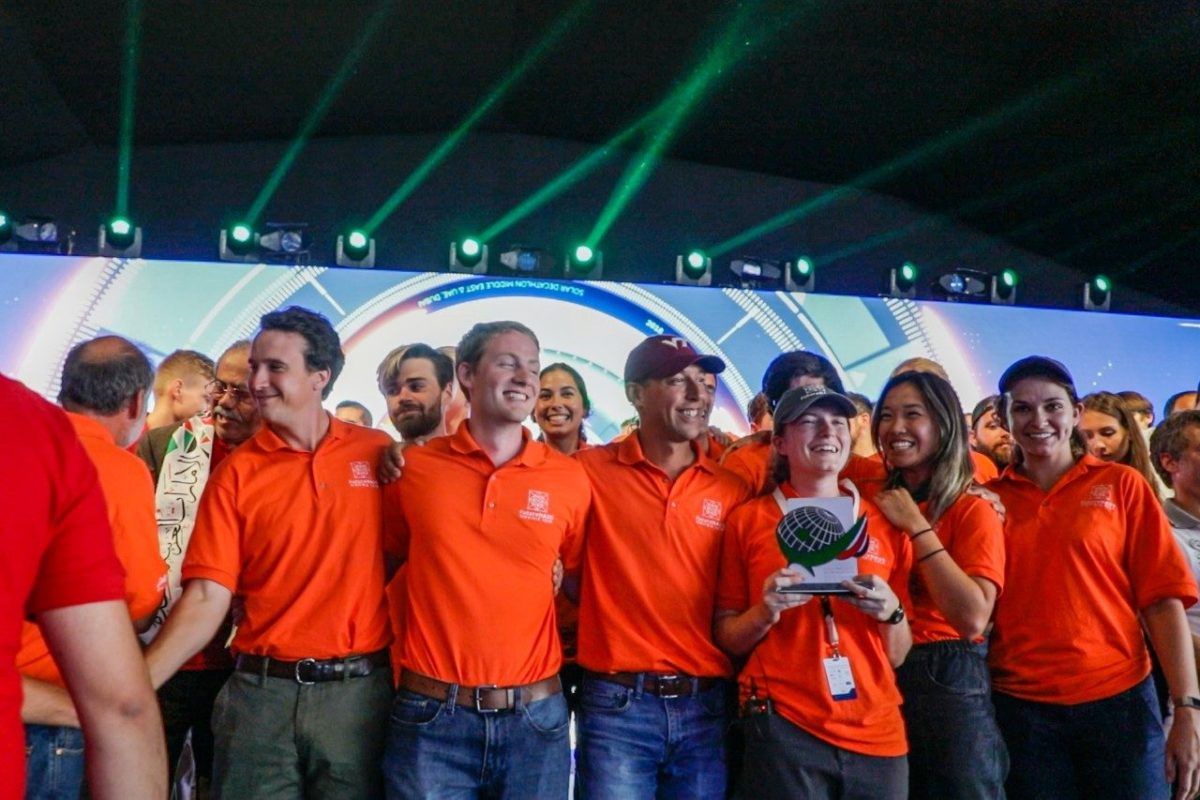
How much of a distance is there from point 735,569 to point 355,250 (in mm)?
5567

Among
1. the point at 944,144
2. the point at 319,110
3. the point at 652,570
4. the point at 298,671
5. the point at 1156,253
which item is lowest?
the point at 298,671

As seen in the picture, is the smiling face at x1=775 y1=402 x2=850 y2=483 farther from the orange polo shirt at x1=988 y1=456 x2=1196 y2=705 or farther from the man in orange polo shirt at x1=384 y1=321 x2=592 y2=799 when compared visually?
the orange polo shirt at x1=988 y1=456 x2=1196 y2=705

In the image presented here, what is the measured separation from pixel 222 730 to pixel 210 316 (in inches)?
207

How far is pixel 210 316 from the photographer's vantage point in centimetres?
742

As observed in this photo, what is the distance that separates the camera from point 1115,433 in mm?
4125

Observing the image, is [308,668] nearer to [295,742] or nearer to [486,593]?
[295,742]

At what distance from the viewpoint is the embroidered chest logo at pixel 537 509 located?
2.77m

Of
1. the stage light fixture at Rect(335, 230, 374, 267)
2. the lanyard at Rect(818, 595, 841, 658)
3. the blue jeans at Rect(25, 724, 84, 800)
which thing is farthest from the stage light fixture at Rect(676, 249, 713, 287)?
the blue jeans at Rect(25, 724, 84, 800)

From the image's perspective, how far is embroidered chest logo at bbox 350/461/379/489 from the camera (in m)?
2.83

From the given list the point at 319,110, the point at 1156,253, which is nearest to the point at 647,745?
the point at 319,110

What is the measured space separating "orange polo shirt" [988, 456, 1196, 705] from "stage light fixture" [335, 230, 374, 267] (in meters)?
5.64

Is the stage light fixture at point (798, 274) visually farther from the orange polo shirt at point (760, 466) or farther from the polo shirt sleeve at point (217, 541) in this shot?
the polo shirt sleeve at point (217, 541)

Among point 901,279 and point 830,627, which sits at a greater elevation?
point 901,279

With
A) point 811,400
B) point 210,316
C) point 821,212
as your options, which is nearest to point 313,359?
point 811,400
